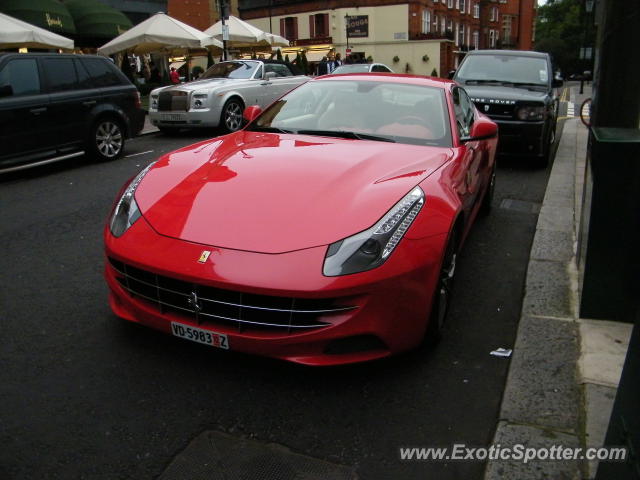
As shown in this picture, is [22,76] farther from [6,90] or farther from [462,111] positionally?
[462,111]

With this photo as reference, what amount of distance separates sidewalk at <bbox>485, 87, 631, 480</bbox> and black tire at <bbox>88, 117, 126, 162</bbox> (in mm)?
7102

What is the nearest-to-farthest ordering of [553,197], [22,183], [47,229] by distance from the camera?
[47,229] < [553,197] < [22,183]

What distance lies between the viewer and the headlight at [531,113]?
823 centimetres

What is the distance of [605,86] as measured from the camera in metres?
4.59

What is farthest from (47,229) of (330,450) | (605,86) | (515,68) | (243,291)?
(515,68)

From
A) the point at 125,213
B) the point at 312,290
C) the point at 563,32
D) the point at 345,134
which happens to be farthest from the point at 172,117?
A: the point at 563,32

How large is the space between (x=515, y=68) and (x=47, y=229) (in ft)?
25.1

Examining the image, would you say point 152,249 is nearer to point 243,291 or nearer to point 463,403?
point 243,291

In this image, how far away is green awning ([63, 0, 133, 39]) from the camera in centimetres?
2256

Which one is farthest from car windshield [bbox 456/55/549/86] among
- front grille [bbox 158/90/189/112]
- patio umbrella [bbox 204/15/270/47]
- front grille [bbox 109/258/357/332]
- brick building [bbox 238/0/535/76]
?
brick building [bbox 238/0/535/76]

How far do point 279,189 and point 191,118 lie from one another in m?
9.44

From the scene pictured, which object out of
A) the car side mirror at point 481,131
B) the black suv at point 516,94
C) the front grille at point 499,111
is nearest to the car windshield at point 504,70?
the black suv at point 516,94

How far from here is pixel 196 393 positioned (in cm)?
283

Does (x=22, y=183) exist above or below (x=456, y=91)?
below
